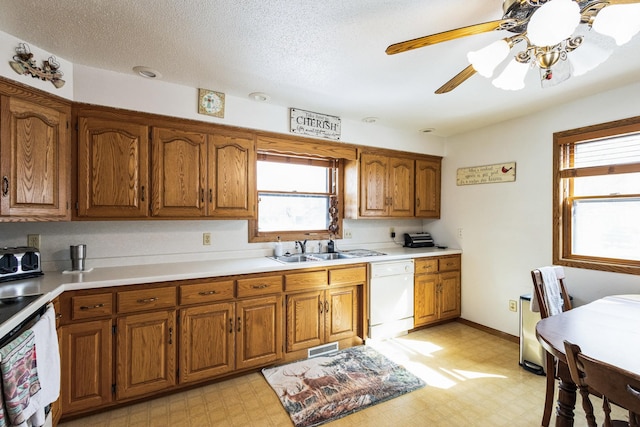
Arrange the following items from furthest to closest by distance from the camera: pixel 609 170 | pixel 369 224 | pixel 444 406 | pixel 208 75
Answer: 1. pixel 369 224
2. pixel 609 170
3. pixel 208 75
4. pixel 444 406

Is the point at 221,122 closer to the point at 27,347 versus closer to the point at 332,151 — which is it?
the point at 332,151

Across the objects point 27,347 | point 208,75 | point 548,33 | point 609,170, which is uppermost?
point 208,75

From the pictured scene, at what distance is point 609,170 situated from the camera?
8.27 ft

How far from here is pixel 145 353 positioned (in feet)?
6.84

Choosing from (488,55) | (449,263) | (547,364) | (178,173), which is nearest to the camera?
(488,55)

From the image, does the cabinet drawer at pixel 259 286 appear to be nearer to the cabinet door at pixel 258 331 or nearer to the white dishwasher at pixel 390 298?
the cabinet door at pixel 258 331

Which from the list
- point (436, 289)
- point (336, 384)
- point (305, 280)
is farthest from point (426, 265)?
A: point (336, 384)

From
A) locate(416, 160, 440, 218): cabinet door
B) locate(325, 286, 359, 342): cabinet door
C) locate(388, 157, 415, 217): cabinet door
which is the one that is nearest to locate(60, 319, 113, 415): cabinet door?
locate(325, 286, 359, 342): cabinet door

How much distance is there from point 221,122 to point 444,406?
2.86 m

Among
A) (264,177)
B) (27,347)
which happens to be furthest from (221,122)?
(27,347)

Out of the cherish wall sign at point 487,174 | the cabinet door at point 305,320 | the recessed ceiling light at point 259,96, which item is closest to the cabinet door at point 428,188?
the cherish wall sign at point 487,174

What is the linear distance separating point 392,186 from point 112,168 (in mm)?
2861

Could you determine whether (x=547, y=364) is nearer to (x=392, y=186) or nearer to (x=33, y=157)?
(x=392, y=186)

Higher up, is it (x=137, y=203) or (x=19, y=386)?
(x=137, y=203)
